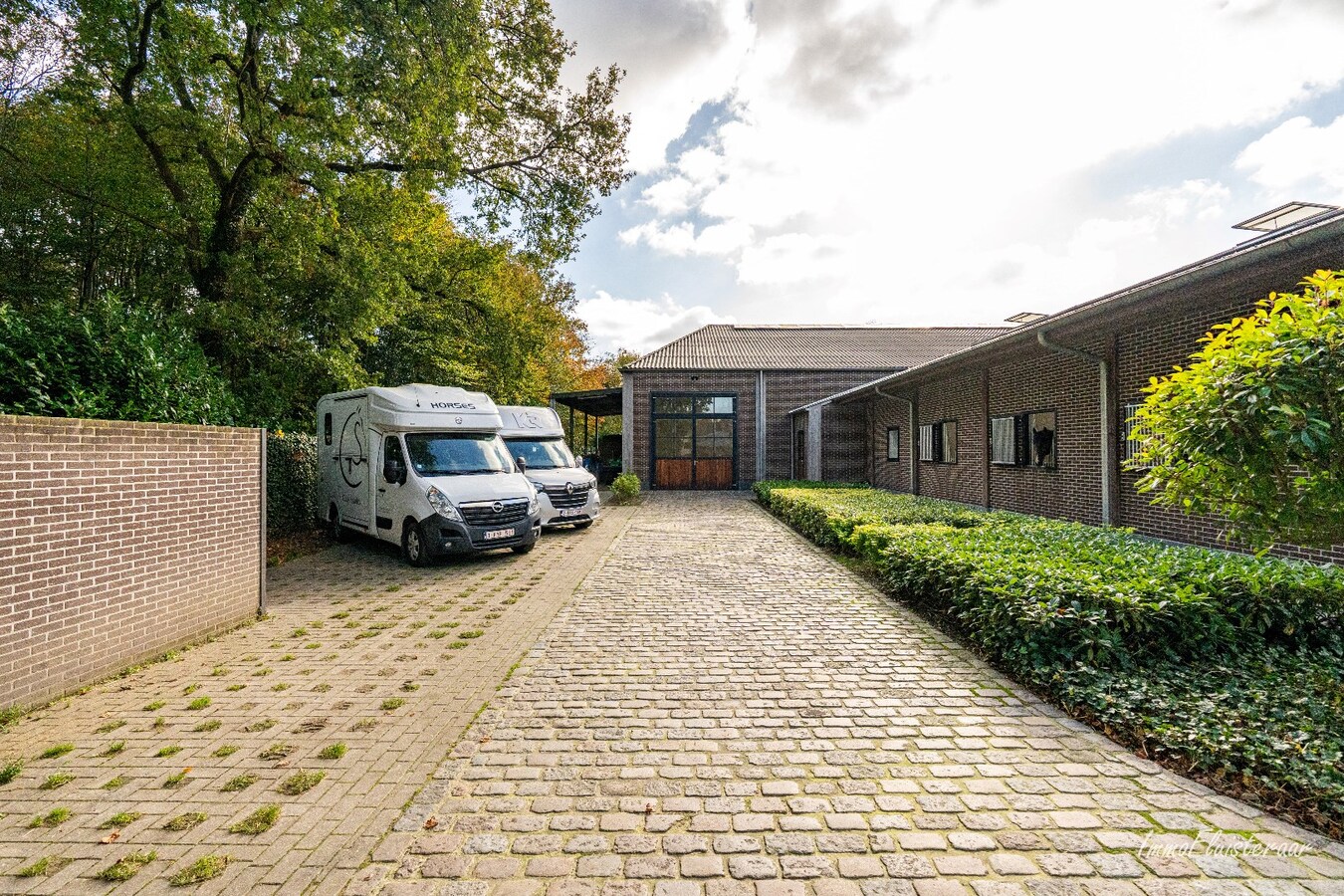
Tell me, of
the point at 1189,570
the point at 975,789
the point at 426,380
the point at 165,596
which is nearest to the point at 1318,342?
the point at 1189,570

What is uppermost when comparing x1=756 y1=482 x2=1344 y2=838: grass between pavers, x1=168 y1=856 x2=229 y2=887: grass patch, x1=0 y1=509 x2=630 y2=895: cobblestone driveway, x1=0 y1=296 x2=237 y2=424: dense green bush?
x1=0 y1=296 x2=237 y2=424: dense green bush

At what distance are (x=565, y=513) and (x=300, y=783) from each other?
28.7ft

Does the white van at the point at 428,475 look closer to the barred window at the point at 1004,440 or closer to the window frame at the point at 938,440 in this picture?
the barred window at the point at 1004,440

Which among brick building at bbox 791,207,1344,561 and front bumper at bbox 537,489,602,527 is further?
front bumper at bbox 537,489,602,527

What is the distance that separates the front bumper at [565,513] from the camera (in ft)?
36.7

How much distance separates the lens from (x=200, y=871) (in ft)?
6.97

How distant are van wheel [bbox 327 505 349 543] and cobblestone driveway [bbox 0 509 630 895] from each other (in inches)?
180

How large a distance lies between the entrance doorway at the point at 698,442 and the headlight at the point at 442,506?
14055 millimetres

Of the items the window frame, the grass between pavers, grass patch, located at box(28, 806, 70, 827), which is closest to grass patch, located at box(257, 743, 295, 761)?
grass patch, located at box(28, 806, 70, 827)

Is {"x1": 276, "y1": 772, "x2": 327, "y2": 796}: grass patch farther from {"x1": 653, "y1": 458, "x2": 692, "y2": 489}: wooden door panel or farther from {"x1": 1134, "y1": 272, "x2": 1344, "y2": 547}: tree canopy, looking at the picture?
{"x1": 653, "y1": 458, "x2": 692, "y2": 489}: wooden door panel

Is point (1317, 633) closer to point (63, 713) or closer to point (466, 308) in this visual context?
point (63, 713)

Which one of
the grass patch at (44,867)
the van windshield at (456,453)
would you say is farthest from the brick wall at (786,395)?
the grass patch at (44,867)

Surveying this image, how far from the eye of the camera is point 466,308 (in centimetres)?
1585

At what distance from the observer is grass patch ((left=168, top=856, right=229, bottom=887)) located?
2086 mm
